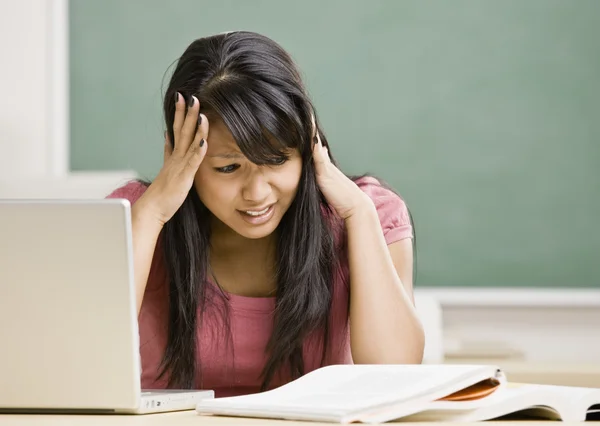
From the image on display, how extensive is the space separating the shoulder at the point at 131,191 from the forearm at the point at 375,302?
15.8 inches

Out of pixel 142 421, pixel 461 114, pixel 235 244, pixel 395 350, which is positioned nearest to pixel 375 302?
pixel 395 350

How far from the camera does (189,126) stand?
4.70ft

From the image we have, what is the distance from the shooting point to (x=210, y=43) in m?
1.50

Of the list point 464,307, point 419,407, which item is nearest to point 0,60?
point 464,307

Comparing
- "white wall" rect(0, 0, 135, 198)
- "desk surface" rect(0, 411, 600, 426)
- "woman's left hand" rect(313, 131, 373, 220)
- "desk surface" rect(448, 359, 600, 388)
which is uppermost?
"white wall" rect(0, 0, 135, 198)

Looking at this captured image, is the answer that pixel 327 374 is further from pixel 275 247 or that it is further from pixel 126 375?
pixel 275 247

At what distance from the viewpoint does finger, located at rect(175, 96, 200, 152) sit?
142 cm

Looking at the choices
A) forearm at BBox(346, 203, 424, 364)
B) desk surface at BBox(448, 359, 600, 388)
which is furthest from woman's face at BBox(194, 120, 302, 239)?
desk surface at BBox(448, 359, 600, 388)

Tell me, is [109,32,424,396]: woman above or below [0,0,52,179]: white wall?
below

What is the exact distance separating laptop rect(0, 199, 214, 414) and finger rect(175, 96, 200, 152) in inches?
23.6

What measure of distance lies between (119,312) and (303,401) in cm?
18

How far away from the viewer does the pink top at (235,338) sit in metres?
1.51

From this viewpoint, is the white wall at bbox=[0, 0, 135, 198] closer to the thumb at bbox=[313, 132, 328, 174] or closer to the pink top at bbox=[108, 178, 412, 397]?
the pink top at bbox=[108, 178, 412, 397]

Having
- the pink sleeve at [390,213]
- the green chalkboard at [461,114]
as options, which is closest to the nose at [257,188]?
the pink sleeve at [390,213]
